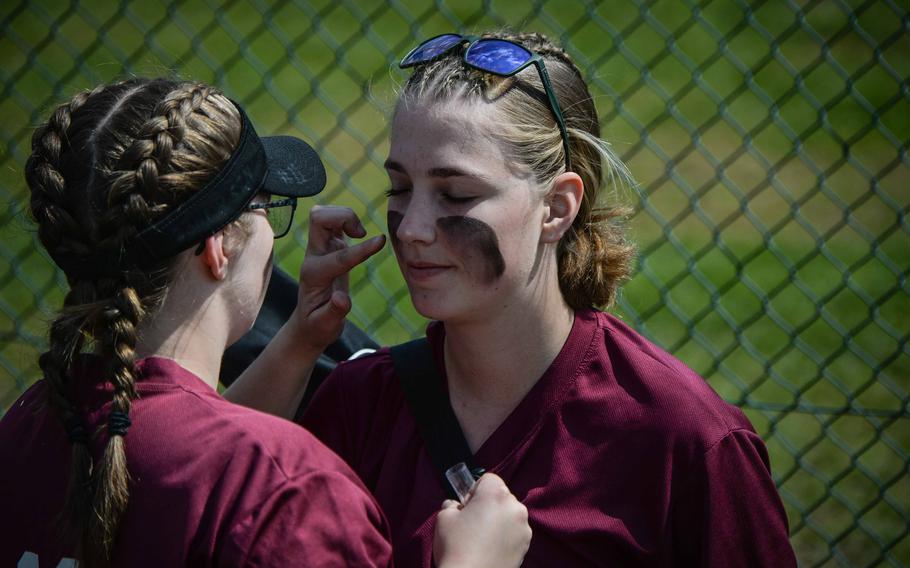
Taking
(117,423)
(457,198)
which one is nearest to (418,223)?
(457,198)

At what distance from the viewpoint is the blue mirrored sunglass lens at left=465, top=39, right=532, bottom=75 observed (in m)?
2.07

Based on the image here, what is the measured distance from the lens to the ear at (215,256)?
173cm

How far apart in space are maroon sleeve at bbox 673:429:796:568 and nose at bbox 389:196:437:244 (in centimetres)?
67

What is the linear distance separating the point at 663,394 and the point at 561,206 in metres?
0.44

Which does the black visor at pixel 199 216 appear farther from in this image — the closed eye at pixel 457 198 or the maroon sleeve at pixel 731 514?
the maroon sleeve at pixel 731 514

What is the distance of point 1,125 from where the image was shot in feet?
17.1

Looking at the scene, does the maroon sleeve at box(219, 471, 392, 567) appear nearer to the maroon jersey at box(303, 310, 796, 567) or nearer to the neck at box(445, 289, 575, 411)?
the maroon jersey at box(303, 310, 796, 567)

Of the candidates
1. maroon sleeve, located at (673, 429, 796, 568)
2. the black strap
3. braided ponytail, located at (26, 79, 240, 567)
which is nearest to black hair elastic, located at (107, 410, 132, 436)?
braided ponytail, located at (26, 79, 240, 567)

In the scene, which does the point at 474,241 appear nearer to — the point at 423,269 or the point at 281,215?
the point at 423,269

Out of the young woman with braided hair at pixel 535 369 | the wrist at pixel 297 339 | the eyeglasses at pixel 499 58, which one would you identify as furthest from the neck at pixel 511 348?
the wrist at pixel 297 339

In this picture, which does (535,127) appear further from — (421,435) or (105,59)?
(105,59)

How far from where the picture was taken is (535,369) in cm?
212

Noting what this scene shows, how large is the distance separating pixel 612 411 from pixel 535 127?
22.7 inches

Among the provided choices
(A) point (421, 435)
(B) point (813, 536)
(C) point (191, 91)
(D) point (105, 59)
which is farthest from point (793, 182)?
(C) point (191, 91)
